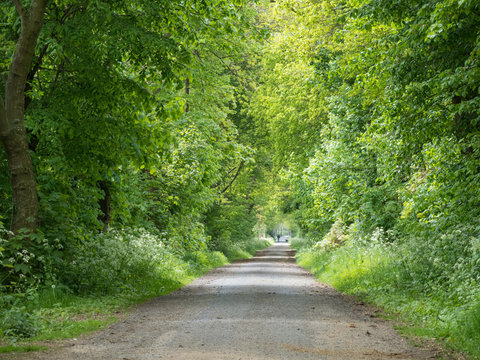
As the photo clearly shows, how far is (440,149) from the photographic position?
1149 centimetres

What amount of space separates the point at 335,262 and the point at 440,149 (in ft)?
30.9

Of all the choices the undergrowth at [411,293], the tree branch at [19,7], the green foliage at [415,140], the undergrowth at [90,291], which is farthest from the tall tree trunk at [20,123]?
the undergrowth at [411,293]

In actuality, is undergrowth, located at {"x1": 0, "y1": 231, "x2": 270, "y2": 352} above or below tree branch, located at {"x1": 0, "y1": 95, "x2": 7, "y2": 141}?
below

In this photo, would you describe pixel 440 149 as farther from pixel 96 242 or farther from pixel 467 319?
pixel 96 242

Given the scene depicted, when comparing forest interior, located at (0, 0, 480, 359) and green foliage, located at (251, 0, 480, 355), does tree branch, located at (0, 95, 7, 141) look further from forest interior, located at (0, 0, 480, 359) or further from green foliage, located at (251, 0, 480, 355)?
green foliage, located at (251, 0, 480, 355)

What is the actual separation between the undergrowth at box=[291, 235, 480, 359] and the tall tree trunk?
728 centimetres

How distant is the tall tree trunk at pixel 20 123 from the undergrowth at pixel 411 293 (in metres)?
7.28

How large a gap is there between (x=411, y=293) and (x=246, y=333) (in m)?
5.04

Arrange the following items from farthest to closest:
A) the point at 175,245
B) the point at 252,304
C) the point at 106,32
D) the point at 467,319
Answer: the point at 175,245 → the point at 252,304 → the point at 106,32 → the point at 467,319

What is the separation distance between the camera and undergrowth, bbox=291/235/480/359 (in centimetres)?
774

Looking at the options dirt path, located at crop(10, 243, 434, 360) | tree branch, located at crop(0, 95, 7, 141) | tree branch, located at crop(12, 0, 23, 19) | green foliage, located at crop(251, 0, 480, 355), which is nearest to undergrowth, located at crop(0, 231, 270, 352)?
dirt path, located at crop(10, 243, 434, 360)

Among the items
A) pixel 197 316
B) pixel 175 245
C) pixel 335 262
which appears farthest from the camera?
pixel 175 245

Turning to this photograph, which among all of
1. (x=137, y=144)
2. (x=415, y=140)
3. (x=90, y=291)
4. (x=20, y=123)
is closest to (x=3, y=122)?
(x=20, y=123)

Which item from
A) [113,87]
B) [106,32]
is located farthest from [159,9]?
[113,87]
